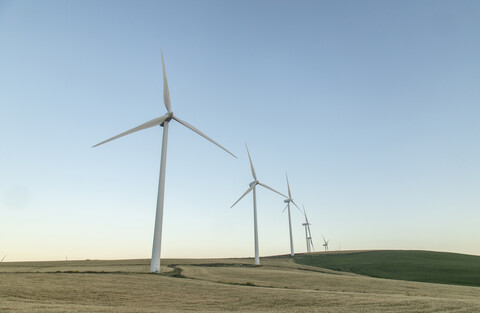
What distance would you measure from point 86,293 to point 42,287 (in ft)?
15.2

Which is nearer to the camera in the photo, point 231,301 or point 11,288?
point 231,301

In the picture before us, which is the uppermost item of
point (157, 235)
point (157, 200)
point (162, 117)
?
point (162, 117)

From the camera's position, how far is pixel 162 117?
165 feet

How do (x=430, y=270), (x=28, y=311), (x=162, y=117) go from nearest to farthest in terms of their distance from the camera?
(x=28, y=311) → (x=162, y=117) → (x=430, y=270)

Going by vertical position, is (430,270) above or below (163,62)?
below

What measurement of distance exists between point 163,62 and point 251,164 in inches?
1640

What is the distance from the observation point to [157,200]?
144 feet

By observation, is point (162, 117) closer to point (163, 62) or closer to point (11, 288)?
point (163, 62)

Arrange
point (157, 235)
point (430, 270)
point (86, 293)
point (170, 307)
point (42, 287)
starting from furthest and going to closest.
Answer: point (430, 270), point (157, 235), point (42, 287), point (86, 293), point (170, 307)

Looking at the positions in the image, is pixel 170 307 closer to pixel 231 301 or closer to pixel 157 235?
pixel 231 301

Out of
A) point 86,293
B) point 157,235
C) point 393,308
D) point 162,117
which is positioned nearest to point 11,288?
point 86,293

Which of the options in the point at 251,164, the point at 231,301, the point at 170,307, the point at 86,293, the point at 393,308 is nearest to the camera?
the point at 393,308

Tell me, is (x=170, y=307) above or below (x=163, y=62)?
below

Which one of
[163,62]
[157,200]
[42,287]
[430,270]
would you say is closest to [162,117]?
[163,62]
